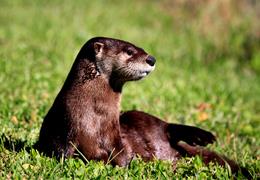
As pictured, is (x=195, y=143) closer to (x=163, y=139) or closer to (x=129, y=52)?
(x=163, y=139)

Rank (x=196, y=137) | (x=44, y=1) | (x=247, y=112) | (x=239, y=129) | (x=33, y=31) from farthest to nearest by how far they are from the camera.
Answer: (x=44, y=1) < (x=33, y=31) < (x=247, y=112) < (x=239, y=129) < (x=196, y=137)

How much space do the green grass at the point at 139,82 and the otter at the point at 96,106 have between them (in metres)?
0.14

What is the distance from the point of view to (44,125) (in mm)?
4746

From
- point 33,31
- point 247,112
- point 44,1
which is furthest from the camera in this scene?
point 44,1

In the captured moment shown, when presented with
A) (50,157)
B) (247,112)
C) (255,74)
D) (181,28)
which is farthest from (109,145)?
(181,28)

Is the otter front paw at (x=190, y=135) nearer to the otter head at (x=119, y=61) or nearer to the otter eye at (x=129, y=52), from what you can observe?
the otter head at (x=119, y=61)

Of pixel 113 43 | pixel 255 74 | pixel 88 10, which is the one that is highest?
pixel 113 43

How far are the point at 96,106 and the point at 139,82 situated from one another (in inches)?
168

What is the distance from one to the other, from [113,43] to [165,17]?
31.0 ft

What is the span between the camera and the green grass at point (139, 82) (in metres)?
4.64

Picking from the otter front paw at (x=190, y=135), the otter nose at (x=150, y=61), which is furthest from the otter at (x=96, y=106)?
the otter front paw at (x=190, y=135)

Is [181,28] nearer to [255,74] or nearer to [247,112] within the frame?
[255,74]

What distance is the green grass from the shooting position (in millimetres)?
4637

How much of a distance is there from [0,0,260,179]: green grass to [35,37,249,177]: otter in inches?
5.4
